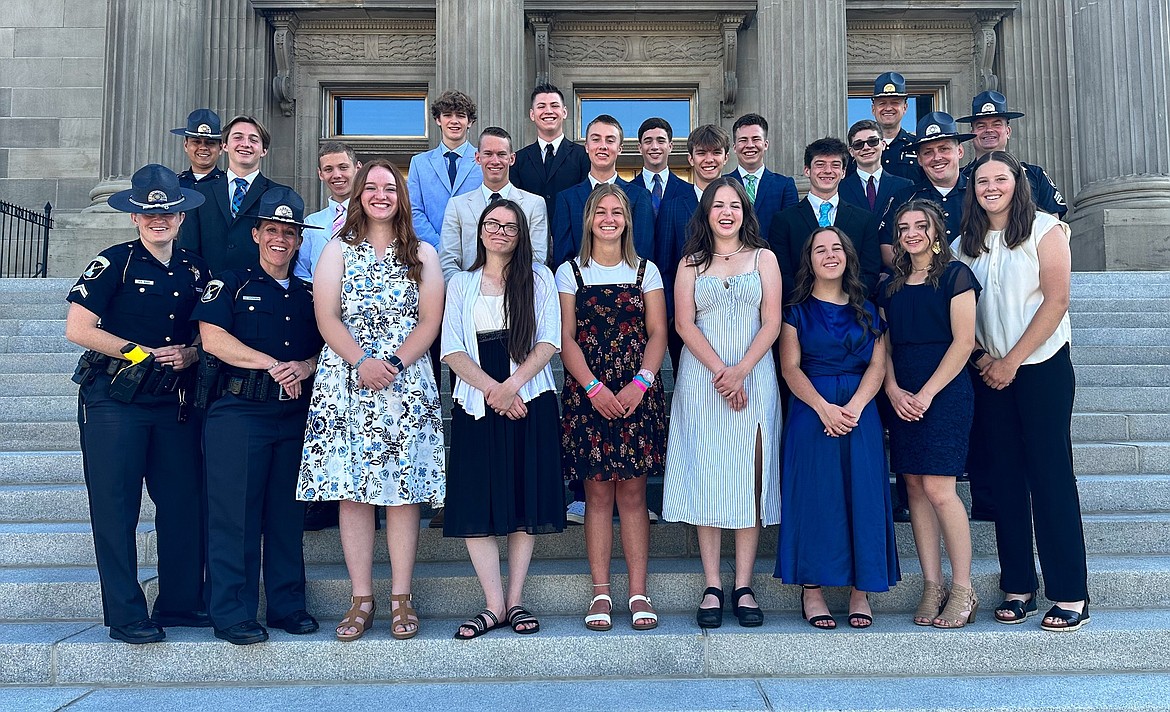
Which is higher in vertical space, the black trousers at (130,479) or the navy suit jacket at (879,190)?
the navy suit jacket at (879,190)

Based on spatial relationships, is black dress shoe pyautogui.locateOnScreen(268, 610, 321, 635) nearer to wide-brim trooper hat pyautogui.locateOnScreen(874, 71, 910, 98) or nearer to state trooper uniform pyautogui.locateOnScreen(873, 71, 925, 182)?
state trooper uniform pyautogui.locateOnScreen(873, 71, 925, 182)

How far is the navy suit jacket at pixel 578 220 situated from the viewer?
15.9 feet

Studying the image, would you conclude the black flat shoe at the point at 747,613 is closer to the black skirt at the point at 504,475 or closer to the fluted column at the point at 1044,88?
the black skirt at the point at 504,475

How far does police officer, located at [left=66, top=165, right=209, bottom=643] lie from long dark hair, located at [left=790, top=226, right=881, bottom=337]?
2988mm

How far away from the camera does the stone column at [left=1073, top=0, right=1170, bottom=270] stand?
10672 millimetres

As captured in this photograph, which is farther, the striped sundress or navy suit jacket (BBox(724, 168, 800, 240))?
navy suit jacket (BBox(724, 168, 800, 240))

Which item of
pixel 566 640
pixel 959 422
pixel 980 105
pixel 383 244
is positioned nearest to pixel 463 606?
pixel 566 640

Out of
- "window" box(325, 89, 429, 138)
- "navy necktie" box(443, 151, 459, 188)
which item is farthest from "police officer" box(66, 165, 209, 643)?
"window" box(325, 89, 429, 138)

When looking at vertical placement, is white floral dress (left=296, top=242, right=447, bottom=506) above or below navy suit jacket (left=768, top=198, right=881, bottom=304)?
below

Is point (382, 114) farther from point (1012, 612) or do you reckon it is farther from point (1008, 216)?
point (1012, 612)

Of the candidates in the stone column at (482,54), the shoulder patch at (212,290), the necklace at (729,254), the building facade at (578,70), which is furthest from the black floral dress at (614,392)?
the building facade at (578,70)

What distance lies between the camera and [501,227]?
13.8 ft

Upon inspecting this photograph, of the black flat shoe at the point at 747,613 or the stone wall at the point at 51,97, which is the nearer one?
the black flat shoe at the point at 747,613

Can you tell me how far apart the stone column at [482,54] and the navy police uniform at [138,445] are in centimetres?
700
